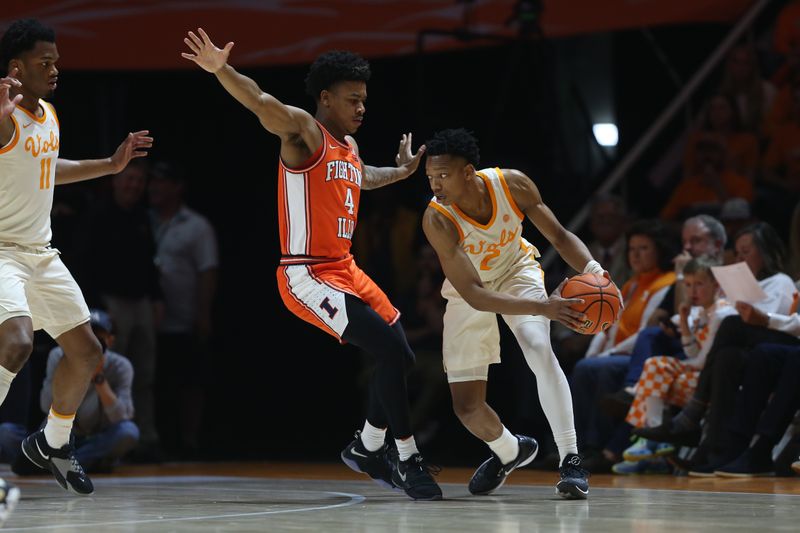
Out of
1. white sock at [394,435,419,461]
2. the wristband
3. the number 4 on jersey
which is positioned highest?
the number 4 on jersey

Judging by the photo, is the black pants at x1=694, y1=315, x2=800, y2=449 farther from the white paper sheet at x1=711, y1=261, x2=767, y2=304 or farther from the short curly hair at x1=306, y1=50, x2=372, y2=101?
the short curly hair at x1=306, y1=50, x2=372, y2=101

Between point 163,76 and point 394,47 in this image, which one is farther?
point 163,76

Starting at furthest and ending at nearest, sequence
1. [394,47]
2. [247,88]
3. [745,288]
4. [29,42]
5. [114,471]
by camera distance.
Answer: [394,47] → [114,471] → [745,288] → [29,42] → [247,88]

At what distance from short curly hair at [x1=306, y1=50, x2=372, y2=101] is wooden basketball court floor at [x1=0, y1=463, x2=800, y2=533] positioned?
5.84 ft

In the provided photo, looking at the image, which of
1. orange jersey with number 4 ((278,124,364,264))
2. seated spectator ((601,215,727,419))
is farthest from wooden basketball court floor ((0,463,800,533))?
orange jersey with number 4 ((278,124,364,264))

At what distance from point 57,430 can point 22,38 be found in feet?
5.67

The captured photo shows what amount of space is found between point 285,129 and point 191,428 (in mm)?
4662

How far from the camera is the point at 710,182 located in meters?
8.65

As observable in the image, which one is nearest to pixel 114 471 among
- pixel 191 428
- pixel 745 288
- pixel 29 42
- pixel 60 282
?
pixel 191 428

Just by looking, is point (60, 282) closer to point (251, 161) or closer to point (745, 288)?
point (745, 288)

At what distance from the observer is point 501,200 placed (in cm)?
561

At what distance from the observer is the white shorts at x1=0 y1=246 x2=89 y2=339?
17.7 feet

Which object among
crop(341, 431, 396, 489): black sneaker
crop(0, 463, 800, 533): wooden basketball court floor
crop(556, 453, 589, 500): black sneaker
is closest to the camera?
crop(0, 463, 800, 533): wooden basketball court floor

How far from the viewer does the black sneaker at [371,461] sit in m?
5.62
